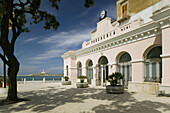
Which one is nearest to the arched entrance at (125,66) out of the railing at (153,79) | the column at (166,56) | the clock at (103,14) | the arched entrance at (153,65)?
the railing at (153,79)

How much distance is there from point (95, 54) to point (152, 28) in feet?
29.9

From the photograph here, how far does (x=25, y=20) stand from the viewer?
1067 centimetres

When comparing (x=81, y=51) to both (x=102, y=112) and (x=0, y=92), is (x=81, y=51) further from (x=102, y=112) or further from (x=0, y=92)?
(x=102, y=112)

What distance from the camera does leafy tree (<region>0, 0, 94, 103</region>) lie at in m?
8.43

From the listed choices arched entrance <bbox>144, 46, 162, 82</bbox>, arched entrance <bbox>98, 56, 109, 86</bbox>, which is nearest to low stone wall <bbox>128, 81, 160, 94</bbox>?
arched entrance <bbox>144, 46, 162, 82</bbox>

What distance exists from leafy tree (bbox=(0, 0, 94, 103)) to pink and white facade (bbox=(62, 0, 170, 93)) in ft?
17.6

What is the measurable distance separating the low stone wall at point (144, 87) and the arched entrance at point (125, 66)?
101 cm

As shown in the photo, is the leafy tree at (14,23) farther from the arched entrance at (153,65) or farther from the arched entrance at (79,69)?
the arched entrance at (79,69)

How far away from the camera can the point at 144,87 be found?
37.0 ft

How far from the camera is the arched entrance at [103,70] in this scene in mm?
17328

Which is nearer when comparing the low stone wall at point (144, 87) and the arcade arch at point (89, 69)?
the low stone wall at point (144, 87)

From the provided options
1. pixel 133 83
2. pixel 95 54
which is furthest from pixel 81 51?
pixel 133 83

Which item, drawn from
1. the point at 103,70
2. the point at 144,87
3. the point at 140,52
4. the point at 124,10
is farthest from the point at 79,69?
the point at 144,87

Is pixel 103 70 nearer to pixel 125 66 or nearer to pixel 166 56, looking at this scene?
pixel 125 66
